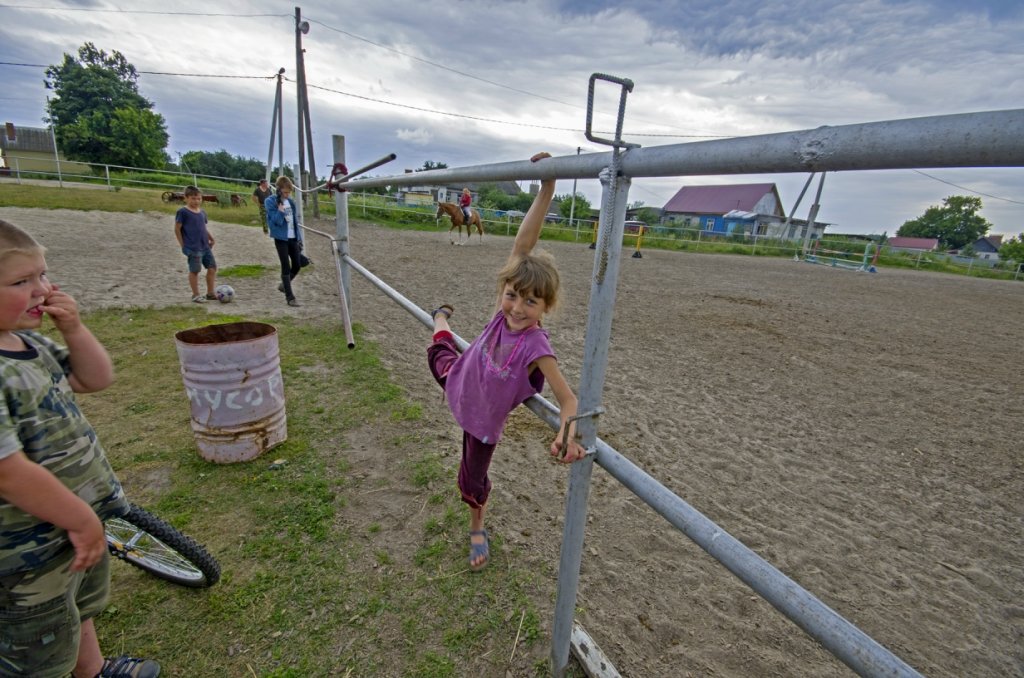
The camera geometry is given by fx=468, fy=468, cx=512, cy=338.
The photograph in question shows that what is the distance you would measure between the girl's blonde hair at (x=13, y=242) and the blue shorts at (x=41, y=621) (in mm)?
718

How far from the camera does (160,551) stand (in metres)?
1.85

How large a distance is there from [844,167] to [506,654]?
1.69m

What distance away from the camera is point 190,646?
1.54 metres

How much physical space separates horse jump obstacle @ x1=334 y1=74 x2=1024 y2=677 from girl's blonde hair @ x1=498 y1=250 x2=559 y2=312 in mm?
266

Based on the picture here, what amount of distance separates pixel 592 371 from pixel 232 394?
81.8 inches

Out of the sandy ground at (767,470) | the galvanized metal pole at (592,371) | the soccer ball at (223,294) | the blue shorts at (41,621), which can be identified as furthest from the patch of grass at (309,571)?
the soccer ball at (223,294)

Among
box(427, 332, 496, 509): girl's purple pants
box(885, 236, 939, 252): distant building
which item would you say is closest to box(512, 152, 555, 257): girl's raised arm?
box(427, 332, 496, 509): girl's purple pants

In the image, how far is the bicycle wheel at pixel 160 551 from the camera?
1.65 metres

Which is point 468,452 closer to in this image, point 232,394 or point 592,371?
point 592,371

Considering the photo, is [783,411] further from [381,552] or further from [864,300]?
[864,300]

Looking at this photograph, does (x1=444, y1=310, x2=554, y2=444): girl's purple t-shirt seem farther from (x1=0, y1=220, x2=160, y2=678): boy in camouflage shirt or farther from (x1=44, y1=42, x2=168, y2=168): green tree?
(x1=44, y1=42, x2=168, y2=168): green tree

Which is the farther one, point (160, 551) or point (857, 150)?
point (160, 551)

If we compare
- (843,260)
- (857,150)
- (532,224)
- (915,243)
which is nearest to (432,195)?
(843,260)

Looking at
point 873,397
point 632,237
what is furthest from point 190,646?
point 632,237
